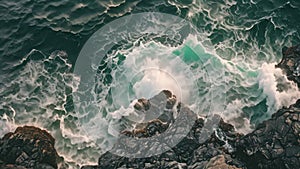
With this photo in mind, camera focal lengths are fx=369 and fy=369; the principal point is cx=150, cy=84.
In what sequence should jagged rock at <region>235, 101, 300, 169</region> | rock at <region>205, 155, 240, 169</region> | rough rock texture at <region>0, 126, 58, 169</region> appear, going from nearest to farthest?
rock at <region>205, 155, 240, 169</region> → jagged rock at <region>235, 101, 300, 169</region> → rough rock texture at <region>0, 126, 58, 169</region>

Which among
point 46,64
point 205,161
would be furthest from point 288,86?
point 46,64

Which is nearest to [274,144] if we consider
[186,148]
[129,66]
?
[186,148]

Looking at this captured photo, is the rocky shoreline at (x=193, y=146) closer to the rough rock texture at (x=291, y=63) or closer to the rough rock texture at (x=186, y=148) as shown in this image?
the rough rock texture at (x=186, y=148)

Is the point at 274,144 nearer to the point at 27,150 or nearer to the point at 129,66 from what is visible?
the point at 129,66

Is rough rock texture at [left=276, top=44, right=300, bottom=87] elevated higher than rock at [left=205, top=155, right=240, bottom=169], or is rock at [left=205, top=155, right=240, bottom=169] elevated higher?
rough rock texture at [left=276, top=44, right=300, bottom=87]

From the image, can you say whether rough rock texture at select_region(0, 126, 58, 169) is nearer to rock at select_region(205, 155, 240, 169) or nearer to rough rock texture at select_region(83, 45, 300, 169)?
rough rock texture at select_region(83, 45, 300, 169)

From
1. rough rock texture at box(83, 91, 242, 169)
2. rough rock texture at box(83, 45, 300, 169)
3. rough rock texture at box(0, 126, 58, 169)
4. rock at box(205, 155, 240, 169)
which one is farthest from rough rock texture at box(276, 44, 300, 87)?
rough rock texture at box(0, 126, 58, 169)
